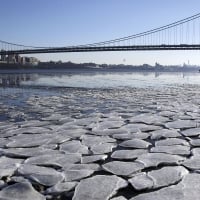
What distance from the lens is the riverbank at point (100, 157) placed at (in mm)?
2541

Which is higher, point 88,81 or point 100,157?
point 88,81

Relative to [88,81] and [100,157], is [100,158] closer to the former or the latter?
[100,157]

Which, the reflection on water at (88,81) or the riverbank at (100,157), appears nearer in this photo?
the riverbank at (100,157)

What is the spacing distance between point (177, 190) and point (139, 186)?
27 cm

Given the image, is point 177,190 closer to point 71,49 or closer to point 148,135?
point 148,135

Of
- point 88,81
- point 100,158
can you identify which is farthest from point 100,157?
point 88,81

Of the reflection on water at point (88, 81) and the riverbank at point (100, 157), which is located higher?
the reflection on water at point (88, 81)

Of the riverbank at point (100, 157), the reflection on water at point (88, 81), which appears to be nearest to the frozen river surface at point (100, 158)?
the riverbank at point (100, 157)

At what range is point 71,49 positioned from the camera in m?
34.6

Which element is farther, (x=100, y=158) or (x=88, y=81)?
(x=88, y=81)

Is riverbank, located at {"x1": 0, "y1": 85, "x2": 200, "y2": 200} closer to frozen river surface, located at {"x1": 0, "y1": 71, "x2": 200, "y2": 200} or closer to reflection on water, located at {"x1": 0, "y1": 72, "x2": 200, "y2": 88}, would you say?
frozen river surface, located at {"x1": 0, "y1": 71, "x2": 200, "y2": 200}

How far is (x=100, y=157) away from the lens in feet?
11.2

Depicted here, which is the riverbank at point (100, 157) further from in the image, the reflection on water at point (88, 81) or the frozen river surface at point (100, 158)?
the reflection on water at point (88, 81)

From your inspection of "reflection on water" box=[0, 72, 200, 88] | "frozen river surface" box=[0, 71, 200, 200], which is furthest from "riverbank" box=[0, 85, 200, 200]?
"reflection on water" box=[0, 72, 200, 88]
